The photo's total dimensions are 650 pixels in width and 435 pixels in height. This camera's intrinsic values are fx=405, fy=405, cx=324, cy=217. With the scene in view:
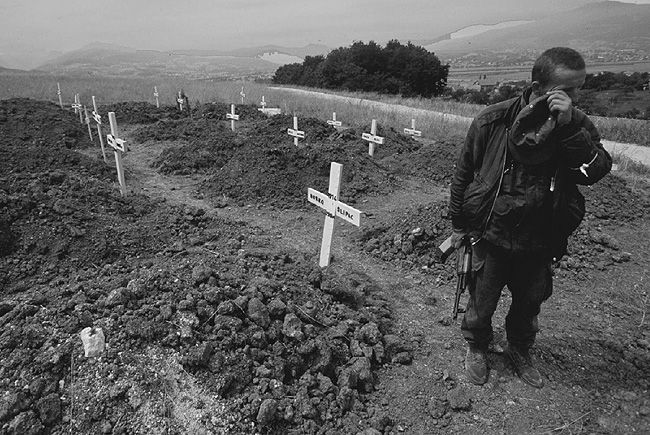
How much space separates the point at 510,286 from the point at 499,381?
702 mm

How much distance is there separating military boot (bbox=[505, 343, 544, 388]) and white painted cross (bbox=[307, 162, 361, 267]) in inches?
65.5

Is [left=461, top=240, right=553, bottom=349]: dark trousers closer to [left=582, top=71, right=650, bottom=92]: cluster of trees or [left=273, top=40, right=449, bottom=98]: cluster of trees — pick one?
[left=582, top=71, right=650, bottom=92]: cluster of trees

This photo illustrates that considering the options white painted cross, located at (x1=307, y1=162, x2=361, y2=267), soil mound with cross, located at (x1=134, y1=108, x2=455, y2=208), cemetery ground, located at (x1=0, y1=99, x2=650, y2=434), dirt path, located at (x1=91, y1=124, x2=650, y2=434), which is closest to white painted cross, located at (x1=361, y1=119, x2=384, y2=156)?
soil mound with cross, located at (x1=134, y1=108, x2=455, y2=208)

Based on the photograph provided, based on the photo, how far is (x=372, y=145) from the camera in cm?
1031

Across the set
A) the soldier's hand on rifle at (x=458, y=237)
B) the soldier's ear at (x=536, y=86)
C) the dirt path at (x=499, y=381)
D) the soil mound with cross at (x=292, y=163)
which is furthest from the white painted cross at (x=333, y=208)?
the soil mound with cross at (x=292, y=163)

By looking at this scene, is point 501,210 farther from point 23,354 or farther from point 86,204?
point 86,204

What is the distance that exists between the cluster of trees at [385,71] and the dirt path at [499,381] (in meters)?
33.2

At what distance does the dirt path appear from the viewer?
2.60 metres

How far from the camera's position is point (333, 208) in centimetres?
421

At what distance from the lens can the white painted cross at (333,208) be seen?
3.97 m

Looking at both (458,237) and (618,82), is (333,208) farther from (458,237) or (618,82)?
(618,82)

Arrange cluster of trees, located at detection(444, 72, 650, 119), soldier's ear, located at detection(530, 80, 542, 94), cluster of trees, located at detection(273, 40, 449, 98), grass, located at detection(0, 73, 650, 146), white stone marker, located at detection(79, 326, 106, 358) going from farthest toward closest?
cluster of trees, located at detection(273, 40, 449, 98) < cluster of trees, located at detection(444, 72, 650, 119) < grass, located at detection(0, 73, 650, 146) < white stone marker, located at detection(79, 326, 106, 358) < soldier's ear, located at detection(530, 80, 542, 94)

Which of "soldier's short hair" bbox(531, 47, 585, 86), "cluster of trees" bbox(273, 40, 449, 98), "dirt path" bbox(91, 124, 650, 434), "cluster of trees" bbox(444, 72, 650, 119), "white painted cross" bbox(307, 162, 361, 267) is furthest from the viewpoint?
"cluster of trees" bbox(273, 40, 449, 98)

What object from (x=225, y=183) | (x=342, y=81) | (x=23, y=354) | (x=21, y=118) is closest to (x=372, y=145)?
(x=225, y=183)
